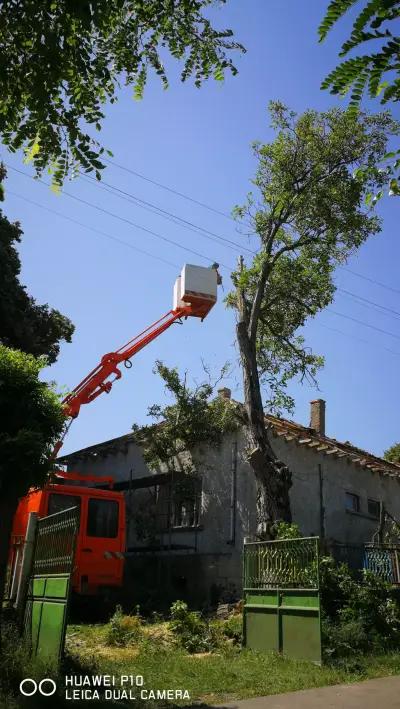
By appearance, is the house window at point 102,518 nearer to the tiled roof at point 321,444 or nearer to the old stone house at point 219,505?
the old stone house at point 219,505

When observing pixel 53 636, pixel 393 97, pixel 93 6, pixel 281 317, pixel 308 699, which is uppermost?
pixel 281 317

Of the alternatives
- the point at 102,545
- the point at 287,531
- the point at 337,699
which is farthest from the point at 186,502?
the point at 337,699

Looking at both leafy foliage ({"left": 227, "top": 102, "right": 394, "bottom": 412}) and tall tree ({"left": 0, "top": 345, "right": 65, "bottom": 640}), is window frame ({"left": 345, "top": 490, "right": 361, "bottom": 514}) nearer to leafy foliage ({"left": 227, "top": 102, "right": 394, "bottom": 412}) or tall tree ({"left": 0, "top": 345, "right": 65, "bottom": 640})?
leafy foliage ({"left": 227, "top": 102, "right": 394, "bottom": 412})

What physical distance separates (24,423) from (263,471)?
802 cm

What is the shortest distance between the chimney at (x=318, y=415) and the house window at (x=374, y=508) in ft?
13.8

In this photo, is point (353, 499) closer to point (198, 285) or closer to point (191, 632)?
point (198, 285)

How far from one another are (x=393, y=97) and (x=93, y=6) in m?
2.59

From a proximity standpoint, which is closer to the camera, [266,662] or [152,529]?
[266,662]

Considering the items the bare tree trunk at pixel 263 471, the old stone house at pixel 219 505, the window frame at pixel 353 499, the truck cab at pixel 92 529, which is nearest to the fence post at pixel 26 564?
the truck cab at pixel 92 529

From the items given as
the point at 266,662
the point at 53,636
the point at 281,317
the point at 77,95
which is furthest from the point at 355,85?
the point at 281,317

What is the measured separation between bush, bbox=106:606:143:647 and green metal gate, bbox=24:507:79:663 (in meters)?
2.82

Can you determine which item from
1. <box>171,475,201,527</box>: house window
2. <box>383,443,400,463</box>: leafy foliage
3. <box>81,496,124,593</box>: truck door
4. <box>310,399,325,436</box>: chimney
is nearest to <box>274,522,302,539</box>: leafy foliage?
<box>81,496,124,593</box>: truck door

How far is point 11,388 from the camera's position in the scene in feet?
25.7

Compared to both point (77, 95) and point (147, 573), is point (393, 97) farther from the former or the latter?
point (147, 573)
